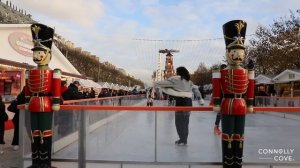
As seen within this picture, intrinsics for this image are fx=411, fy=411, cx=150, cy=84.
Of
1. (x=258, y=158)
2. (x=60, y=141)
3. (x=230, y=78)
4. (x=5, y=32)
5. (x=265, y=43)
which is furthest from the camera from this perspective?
(x=265, y=43)

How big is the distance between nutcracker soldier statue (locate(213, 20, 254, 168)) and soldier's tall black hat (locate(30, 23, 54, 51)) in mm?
2535

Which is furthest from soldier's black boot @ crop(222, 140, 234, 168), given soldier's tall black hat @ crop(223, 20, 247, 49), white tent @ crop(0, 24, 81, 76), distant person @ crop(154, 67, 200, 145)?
white tent @ crop(0, 24, 81, 76)

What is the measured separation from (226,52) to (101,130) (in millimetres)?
2215

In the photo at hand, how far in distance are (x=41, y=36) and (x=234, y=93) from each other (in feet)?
9.70

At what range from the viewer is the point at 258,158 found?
610cm

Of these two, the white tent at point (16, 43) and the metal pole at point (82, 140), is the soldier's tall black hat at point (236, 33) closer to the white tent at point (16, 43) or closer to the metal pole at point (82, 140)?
the metal pole at point (82, 140)

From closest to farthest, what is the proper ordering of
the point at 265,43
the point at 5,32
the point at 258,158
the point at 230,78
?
the point at 230,78 → the point at 258,158 → the point at 5,32 → the point at 265,43

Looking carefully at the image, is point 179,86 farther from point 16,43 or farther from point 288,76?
point 288,76

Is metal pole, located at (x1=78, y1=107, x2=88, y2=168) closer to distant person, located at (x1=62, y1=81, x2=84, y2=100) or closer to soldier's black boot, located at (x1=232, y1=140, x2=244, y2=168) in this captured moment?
soldier's black boot, located at (x1=232, y1=140, x2=244, y2=168)

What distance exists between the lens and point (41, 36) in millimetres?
6156

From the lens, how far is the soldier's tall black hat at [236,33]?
18.7ft

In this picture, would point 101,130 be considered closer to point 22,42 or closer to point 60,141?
point 60,141

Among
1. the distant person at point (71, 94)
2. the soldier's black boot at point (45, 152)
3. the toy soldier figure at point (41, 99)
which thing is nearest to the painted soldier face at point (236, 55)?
the toy soldier figure at point (41, 99)

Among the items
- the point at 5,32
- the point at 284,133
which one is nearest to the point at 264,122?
the point at 284,133
